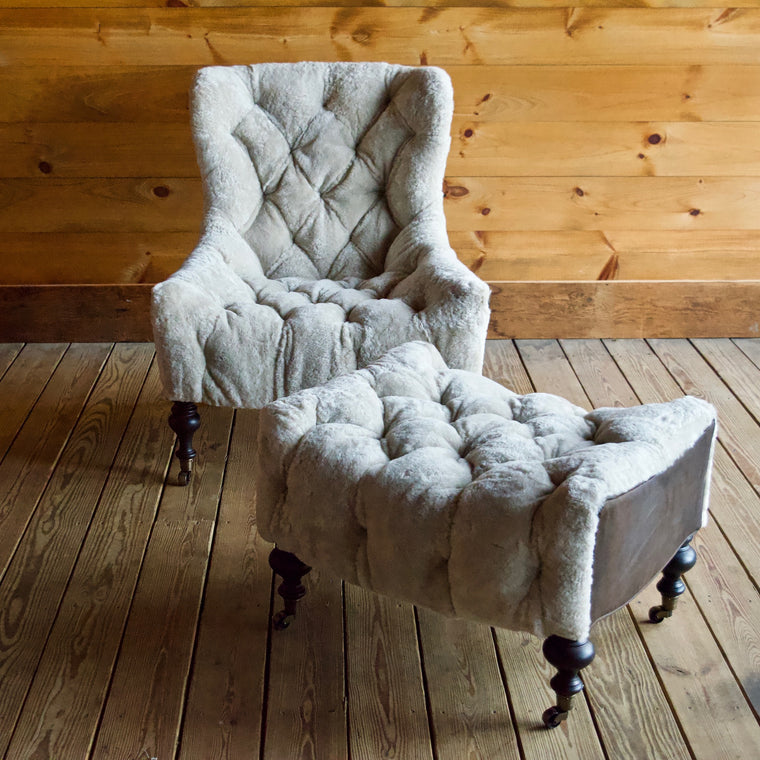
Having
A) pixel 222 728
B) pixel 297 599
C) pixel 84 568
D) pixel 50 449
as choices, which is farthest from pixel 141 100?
pixel 222 728

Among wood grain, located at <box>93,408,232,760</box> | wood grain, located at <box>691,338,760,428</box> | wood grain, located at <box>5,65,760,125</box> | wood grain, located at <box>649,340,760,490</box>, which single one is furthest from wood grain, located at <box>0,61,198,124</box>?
wood grain, located at <box>691,338,760,428</box>

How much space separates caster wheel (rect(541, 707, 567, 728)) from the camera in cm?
141

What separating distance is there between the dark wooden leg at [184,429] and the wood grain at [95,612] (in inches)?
2.7

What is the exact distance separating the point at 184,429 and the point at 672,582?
1.11 meters

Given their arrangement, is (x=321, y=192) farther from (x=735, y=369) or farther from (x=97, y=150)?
(x=735, y=369)

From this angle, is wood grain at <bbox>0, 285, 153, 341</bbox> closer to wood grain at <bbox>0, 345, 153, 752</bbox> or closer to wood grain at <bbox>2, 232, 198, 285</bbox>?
wood grain at <bbox>2, 232, 198, 285</bbox>

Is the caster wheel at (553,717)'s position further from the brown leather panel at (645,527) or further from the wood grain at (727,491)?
the wood grain at (727,491)

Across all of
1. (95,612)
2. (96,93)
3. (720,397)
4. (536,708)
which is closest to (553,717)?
(536,708)

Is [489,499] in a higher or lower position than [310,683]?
higher

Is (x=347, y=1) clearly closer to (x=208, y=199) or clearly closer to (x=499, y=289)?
(x=208, y=199)

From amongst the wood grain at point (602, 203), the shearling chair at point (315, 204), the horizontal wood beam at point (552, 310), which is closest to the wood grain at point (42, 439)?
the horizontal wood beam at point (552, 310)

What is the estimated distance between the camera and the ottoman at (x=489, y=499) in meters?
1.21

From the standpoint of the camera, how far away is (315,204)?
2.29m

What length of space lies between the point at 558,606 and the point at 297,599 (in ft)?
1.91
